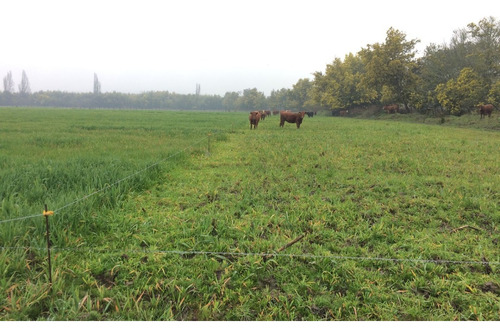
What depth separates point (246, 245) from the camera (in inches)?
115

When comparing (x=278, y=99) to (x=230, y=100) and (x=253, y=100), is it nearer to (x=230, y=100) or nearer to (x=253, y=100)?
(x=253, y=100)

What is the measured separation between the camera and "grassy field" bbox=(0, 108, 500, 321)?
2043mm

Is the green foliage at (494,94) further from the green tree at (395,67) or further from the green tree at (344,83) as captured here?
the green tree at (344,83)

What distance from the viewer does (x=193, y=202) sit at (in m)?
4.21

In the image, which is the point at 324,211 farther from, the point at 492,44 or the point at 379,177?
the point at 492,44

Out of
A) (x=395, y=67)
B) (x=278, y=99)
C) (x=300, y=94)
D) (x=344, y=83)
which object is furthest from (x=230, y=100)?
(x=395, y=67)

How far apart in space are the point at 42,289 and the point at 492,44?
102 ft

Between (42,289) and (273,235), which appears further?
(273,235)

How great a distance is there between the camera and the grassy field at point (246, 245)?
A: 2.04 m

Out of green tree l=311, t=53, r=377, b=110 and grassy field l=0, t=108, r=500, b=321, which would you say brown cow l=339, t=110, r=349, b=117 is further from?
grassy field l=0, t=108, r=500, b=321

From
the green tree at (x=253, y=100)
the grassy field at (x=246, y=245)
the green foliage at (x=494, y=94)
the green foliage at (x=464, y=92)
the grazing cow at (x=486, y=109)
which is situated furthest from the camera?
the green tree at (x=253, y=100)

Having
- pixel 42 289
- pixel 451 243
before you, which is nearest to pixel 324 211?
pixel 451 243

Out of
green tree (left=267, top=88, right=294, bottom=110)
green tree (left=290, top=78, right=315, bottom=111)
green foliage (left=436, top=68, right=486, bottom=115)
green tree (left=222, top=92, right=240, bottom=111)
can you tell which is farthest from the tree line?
green tree (left=222, top=92, right=240, bottom=111)

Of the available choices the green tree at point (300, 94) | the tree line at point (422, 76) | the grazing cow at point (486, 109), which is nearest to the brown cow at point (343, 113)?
the tree line at point (422, 76)
